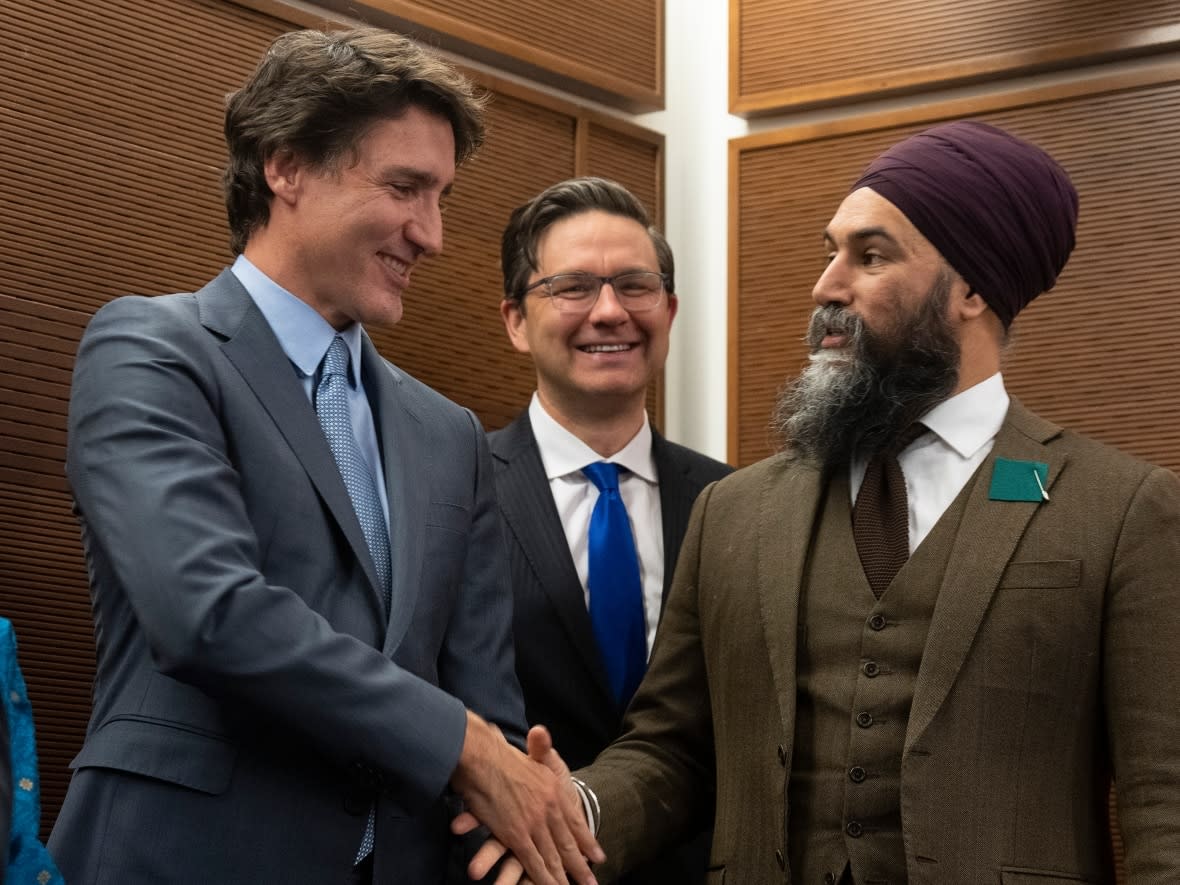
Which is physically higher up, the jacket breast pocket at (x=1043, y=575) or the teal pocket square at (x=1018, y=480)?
the teal pocket square at (x=1018, y=480)

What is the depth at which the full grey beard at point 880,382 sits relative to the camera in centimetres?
256

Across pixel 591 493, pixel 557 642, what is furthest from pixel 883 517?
pixel 591 493

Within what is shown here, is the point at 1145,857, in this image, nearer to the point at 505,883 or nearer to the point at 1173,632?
the point at 1173,632

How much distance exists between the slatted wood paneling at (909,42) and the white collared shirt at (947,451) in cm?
152

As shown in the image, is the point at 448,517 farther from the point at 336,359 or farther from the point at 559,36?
the point at 559,36

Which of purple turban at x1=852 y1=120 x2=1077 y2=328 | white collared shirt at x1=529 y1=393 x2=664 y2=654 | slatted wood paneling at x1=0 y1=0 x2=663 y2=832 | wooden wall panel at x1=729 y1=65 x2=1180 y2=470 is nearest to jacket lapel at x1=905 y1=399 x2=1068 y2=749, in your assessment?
purple turban at x1=852 y1=120 x2=1077 y2=328

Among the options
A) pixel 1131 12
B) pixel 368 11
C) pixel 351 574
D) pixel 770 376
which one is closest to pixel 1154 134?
pixel 1131 12

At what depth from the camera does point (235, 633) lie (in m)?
1.92

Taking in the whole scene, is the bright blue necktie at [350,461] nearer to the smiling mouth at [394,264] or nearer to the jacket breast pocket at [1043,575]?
the smiling mouth at [394,264]

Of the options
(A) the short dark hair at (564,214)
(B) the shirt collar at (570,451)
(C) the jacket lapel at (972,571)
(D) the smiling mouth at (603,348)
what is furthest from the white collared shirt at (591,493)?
(C) the jacket lapel at (972,571)

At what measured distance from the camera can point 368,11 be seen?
11.9 feet

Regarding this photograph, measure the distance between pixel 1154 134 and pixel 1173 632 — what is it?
1798 mm

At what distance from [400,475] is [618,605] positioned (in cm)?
92

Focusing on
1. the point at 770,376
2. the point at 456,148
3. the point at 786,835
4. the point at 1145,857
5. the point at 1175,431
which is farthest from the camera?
the point at 770,376
